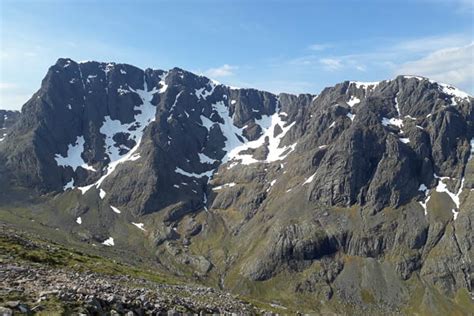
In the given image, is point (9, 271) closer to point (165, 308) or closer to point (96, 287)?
point (96, 287)

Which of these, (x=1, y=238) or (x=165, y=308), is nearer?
(x=165, y=308)

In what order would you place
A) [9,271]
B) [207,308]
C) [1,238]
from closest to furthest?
[9,271], [207,308], [1,238]

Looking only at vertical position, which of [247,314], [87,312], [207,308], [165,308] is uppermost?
[87,312]

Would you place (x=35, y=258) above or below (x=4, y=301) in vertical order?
below

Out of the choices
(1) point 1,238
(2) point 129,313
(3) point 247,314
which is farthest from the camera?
(1) point 1,238

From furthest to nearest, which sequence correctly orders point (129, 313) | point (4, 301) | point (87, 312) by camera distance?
point (129, 313) < point (87, 312) < point (4, 301)

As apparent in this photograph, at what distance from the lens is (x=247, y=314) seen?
2037 inches

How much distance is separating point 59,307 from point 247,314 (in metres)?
32.2

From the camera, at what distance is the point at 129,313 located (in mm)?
27188

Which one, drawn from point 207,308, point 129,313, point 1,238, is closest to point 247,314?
point 207,308

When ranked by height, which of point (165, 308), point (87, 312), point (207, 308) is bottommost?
point (207, 308)

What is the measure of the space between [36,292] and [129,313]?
18.5 feet

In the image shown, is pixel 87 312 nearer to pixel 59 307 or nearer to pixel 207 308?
pixel 59 307

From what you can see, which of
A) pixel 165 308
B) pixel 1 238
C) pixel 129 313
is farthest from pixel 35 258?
pixel 129 313
